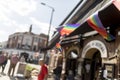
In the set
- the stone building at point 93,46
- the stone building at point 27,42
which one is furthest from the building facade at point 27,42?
the stone building at point 93,46

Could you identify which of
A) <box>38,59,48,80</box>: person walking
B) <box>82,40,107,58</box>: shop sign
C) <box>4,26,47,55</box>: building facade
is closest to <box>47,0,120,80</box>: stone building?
<box>82,40,107,58</box>: shop sign

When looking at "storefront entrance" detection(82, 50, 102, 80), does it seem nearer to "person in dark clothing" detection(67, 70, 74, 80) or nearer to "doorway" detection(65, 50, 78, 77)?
"doorway" detection(65, 50, 78, 77)

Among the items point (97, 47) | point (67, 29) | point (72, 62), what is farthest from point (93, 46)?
point (72, 62)

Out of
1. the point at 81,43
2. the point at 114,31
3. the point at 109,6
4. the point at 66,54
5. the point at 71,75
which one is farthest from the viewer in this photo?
the point at 66,54

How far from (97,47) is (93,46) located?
0.42m

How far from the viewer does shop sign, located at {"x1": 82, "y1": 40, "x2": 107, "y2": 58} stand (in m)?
11.9

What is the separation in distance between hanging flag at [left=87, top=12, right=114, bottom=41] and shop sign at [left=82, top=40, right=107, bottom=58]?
0.85 m

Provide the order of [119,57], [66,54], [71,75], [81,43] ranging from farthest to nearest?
[66,54] < [71,75] < [81,43] < [119,57]

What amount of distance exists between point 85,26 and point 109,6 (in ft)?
9.58

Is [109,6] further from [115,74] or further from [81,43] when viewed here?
[81,43]

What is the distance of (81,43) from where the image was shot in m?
14.2

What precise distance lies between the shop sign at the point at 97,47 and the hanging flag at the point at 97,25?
0.85 meters

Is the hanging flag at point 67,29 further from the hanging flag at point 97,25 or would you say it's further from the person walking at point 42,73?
the person walking at point 42,73

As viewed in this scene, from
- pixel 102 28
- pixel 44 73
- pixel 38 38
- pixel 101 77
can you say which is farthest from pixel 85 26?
pixel 38 38
